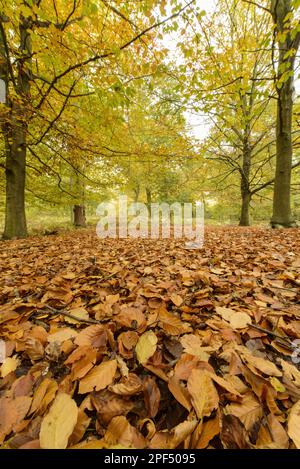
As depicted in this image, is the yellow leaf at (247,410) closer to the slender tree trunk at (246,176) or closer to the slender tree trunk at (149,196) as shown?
the slender tree trunk at (246,176)

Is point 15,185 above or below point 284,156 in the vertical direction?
below

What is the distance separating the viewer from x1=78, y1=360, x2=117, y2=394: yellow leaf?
29.5 inches

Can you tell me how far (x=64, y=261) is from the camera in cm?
262

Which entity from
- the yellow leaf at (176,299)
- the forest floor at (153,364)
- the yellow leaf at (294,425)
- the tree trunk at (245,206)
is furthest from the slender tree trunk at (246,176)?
the yellow leaf at (294,425)

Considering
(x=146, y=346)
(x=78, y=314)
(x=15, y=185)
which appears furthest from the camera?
(x=15, y=185)

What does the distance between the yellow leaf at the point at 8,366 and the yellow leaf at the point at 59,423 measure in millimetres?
322

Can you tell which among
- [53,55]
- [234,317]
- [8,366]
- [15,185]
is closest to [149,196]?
[15,185]

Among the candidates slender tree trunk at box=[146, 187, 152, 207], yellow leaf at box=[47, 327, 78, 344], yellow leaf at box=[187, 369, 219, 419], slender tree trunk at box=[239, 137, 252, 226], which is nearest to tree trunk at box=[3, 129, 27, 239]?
yellow leaf at box=[47, 327, 78, 344]

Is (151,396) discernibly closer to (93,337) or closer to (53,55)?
(93,337)

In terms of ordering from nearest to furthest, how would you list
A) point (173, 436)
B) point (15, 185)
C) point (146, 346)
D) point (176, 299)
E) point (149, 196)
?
1. point (173, 436)
2. point (146, 346)
3. point (176, 299)
4. point (15, 185)
5. point (149, 196)

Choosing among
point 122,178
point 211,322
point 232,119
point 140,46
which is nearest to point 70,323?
point 211,322

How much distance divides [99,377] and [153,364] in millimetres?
209

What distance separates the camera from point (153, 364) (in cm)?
84

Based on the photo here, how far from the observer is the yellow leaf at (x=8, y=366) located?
2.84ft
